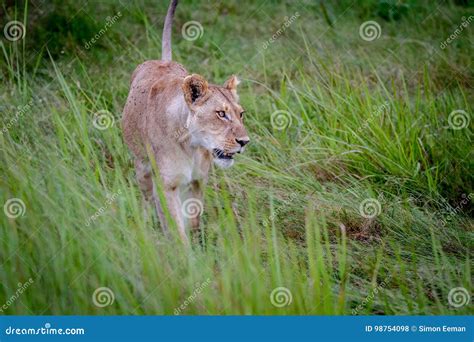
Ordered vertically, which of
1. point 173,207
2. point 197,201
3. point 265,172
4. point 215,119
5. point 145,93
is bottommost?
point 173,207

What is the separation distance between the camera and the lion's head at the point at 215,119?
19.9 ft

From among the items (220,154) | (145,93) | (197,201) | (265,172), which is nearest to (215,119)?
(220,154)

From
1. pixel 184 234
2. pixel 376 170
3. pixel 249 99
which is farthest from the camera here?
pixel 249 99

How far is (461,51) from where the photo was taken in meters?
9.35

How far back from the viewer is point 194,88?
240 inches

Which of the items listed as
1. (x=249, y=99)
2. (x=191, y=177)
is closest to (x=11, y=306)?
(x=191, y=177)

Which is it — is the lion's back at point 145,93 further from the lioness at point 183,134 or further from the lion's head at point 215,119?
the lion's head at point 215,119

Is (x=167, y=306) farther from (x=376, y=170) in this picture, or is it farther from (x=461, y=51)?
(x=461, y=51)

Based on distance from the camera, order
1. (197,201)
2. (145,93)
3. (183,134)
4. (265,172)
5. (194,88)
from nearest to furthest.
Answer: (194,88) < (183,134) < (197,201) < (145,93) < (265,172)

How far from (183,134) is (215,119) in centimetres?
30

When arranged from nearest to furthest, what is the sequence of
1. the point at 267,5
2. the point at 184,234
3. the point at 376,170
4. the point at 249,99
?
the point at 184,234, the point at 376,170, the point at 249,99, the point at 267,5

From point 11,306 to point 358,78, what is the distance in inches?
181

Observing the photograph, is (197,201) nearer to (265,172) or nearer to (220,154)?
(220,154)

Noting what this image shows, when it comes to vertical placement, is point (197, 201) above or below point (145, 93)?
below
